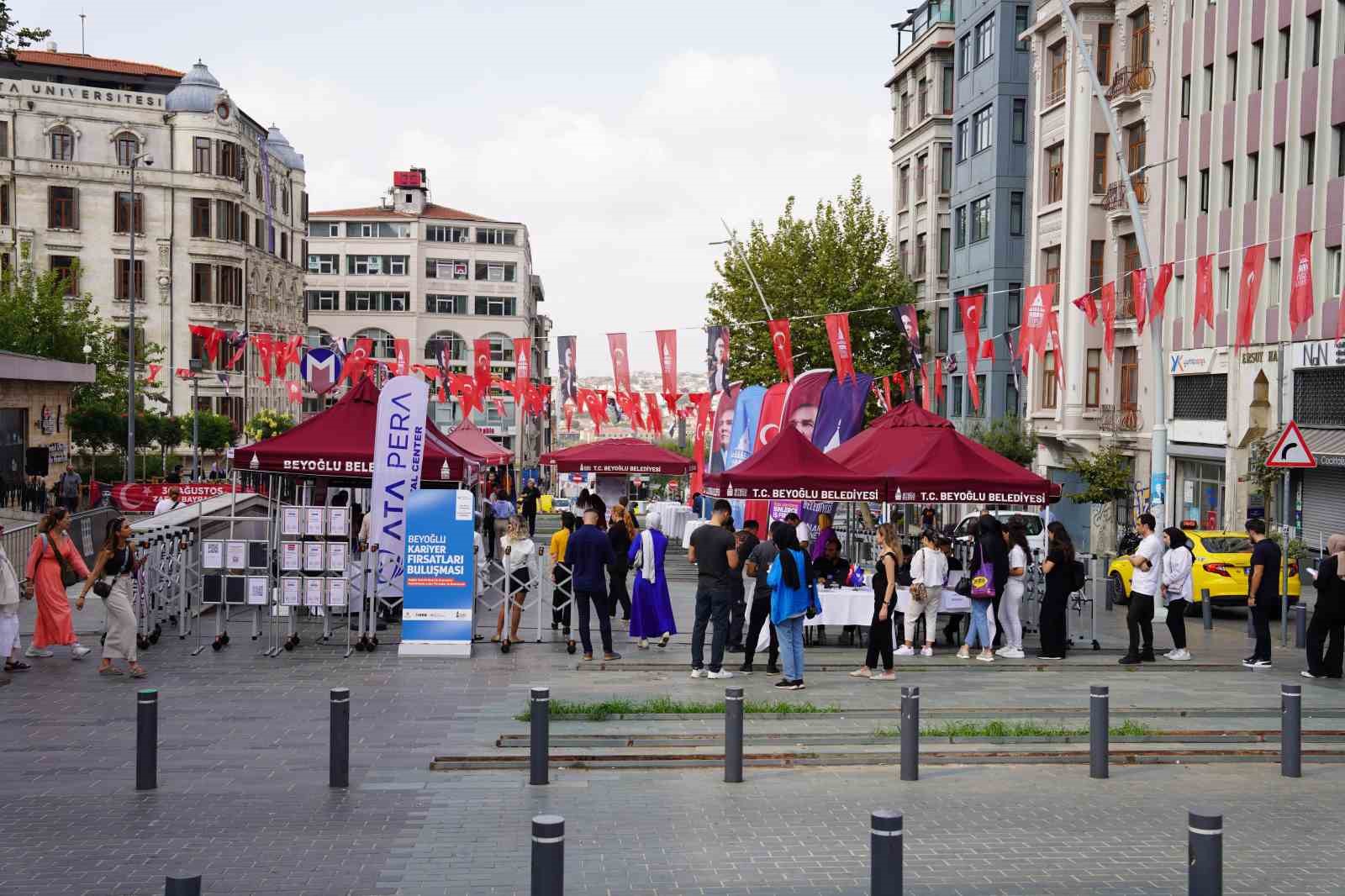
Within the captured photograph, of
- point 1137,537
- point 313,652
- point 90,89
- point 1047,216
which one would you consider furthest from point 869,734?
point 90,89

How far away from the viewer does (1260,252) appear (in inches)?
929

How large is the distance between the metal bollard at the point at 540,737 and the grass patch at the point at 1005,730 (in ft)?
10.6

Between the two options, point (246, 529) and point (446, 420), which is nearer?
point (246, 529)

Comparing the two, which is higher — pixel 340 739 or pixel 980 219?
pixel 980 219

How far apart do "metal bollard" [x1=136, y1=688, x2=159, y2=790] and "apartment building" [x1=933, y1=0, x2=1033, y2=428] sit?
3975cm

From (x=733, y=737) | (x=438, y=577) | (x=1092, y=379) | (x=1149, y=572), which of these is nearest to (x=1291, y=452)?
(x=1149, y=572)

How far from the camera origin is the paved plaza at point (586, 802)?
28.7 ft

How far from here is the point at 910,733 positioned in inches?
441

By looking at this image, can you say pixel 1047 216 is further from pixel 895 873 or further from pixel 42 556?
pixel 895 873

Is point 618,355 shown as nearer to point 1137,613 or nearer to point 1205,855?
point 1137,613

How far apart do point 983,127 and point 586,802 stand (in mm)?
44741

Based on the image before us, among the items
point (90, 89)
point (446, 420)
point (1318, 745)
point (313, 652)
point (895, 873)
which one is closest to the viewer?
point (895, 873)

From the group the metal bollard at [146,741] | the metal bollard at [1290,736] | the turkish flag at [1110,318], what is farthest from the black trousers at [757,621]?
the turkish flag at [1110,318]

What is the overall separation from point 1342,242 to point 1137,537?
320 inches
